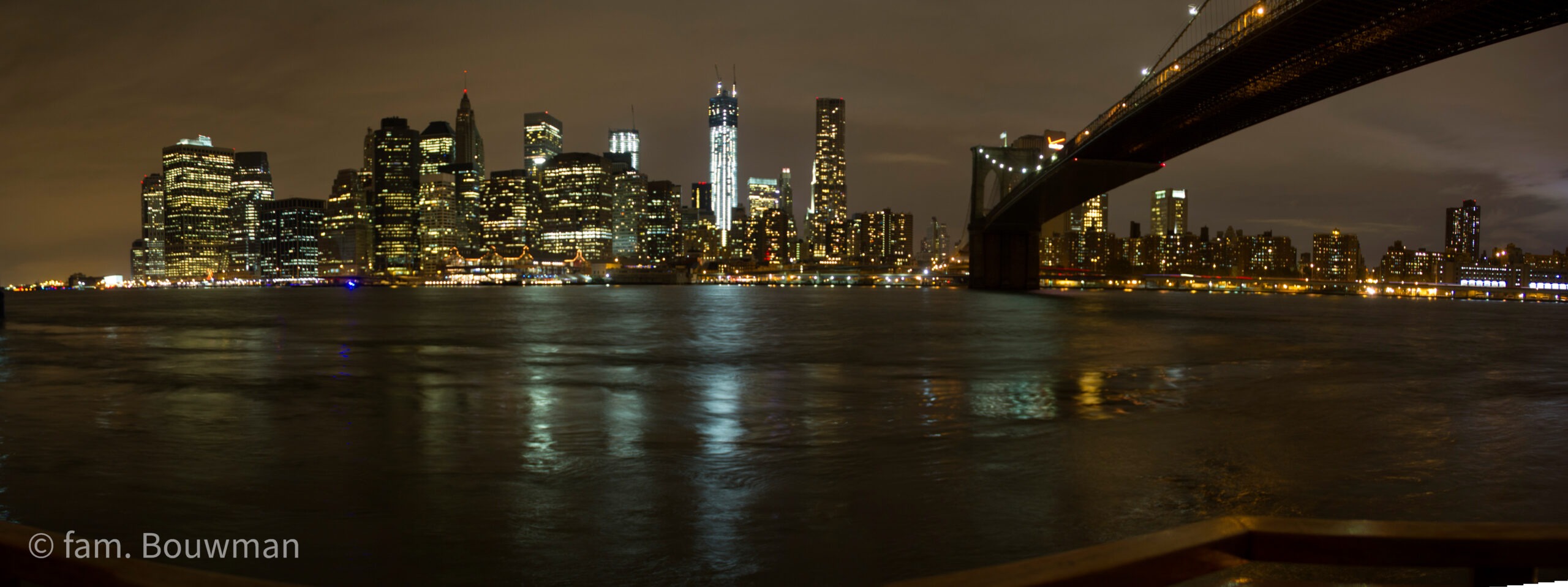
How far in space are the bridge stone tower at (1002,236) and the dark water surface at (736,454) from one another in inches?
2900

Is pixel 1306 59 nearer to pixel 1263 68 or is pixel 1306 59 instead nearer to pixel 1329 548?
→ pixel 1263 68

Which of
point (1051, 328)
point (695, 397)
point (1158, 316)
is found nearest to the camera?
point (695, 397)

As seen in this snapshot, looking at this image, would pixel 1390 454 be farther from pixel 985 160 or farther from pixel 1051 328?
pixel 985 160

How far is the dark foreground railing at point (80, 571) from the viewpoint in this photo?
239 centimetres

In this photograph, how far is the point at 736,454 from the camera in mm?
9742

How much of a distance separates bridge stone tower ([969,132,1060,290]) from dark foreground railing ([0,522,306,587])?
314 ft

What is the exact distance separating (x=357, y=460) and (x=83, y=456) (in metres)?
3.04

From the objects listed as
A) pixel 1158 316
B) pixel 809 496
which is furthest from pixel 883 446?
pixel 1158 316

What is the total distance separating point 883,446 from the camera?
33.0 ft

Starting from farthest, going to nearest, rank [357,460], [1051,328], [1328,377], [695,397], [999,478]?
[1051,328]
[1328,377]
[695,397]
[357,460]
[999,478]

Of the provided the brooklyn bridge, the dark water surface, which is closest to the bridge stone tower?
the brooklyn bridge

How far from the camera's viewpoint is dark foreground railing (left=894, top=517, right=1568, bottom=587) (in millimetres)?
2617

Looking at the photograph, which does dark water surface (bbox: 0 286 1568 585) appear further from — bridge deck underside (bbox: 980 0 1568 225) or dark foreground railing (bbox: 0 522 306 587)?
bridge deck underside (bbox: 980 0 1568 225)

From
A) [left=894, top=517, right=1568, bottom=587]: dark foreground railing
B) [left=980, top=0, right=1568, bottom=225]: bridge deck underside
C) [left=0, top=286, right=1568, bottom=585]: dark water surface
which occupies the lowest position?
[left=0, top=286, right=1568, bottom=585]: dark water surface
